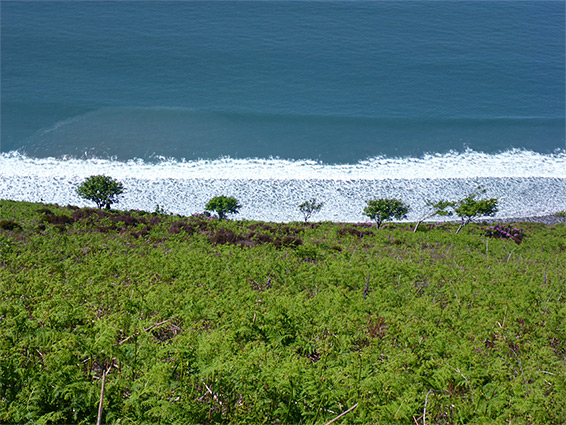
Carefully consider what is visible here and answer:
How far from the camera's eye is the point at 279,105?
174 ft

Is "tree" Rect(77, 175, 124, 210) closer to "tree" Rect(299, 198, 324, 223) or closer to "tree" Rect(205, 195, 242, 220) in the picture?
"tree" Rect(205, 195, 242, 220)

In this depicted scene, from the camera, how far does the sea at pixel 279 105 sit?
4050 cm

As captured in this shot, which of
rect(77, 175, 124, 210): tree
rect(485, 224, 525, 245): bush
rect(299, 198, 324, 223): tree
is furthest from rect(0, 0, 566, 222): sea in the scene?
rect(485, 224, 525, 245): bush

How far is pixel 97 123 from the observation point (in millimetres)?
48281

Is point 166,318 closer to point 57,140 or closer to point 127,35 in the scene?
point 57,140

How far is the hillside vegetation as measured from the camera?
508 centimetres

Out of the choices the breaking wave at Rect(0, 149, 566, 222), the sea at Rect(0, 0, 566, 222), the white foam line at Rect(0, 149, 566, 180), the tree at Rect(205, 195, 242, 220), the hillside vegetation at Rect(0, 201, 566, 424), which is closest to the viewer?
the hillside vegetation at Rect(0, 201, 566, 424)

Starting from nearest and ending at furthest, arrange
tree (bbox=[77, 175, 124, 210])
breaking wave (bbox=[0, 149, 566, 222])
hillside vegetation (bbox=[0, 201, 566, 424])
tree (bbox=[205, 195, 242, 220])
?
hillside vegetation (bbox=[0, 201, 566, 424]) < tree (bbox=[77, 175, 124, 210]) < tree (bbox=[205, 195, 242, 220]) < breaking wave (bbox=[0, 149, 566, 222])

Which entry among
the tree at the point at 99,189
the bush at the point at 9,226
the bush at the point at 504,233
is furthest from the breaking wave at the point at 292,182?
the bush at the point at 9,226

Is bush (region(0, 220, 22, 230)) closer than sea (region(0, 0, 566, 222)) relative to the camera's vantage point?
Yes

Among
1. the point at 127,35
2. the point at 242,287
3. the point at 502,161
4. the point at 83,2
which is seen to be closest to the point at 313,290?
the point at 242,287

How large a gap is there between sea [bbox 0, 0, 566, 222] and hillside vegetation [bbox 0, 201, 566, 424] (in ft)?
81.9

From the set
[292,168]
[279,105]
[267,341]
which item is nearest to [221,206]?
[292,168]

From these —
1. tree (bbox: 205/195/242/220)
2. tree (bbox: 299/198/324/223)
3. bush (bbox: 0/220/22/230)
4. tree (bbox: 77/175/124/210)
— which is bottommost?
tree (bbox: 299/198/324/223)
